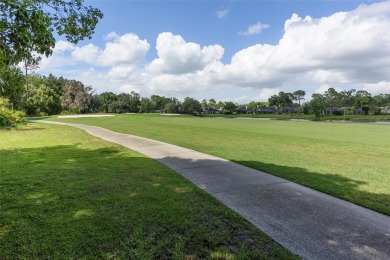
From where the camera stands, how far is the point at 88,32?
6750 millimetres

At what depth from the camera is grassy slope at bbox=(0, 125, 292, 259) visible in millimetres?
3268

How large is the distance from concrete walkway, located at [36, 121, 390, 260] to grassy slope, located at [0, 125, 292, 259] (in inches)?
13.4

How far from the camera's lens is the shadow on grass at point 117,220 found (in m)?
3.27

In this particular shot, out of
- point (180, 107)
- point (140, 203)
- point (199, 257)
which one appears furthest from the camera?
point (180, 107)

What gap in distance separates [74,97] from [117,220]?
63.4m

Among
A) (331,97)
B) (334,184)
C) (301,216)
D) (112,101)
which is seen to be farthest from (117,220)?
(331,97)

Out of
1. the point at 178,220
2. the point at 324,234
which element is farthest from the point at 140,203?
the point at 324,234

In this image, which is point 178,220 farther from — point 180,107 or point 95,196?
point 180,107

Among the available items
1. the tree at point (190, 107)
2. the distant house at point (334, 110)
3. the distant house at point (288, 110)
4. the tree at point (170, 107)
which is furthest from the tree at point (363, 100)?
the tree at point (170, 107)

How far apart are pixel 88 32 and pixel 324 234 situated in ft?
22.9

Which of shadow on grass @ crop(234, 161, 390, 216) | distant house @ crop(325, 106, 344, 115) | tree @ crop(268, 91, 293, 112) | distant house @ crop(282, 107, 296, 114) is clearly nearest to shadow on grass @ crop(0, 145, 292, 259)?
shadow on grass @ crop(234, 161, 390, 216)

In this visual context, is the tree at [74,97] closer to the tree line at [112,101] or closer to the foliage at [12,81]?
the tree line at [112,101]

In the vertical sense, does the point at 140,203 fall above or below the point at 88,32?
below

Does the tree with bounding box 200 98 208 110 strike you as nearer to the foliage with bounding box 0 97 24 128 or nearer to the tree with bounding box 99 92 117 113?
the tree with bounding box 99 92 117 113
